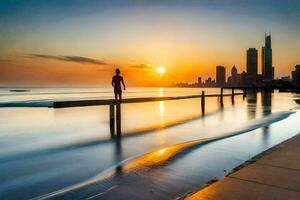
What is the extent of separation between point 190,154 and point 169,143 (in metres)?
2.14

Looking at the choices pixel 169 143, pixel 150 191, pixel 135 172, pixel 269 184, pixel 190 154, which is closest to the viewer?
pixel 269 184

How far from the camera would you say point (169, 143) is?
33.3ft

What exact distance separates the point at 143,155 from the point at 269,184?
4610 mm

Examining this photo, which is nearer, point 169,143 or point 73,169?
point 73,169

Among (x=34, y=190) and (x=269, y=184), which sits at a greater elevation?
(x=269, y=184)

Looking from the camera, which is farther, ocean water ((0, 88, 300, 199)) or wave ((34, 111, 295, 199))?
wave ((34, 111, 295, 199))

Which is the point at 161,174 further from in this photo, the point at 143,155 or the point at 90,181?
the point at 143,155

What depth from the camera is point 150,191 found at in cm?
491

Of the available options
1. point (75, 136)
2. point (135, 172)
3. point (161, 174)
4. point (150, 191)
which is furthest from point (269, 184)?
point (75, 136)

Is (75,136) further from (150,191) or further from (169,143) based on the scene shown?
(150,191)

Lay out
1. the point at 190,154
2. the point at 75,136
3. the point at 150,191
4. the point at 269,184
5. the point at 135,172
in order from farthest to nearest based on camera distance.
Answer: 1. the point at 75,136
2. the point at 190,154
3. the point at 135,172
4. the point at 150,191
5. the point at 269,184

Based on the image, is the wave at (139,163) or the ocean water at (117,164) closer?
the ocean water at (117,164)

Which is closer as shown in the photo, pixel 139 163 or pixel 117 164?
pixel 139 163

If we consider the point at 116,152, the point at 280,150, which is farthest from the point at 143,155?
the point at 280,150
